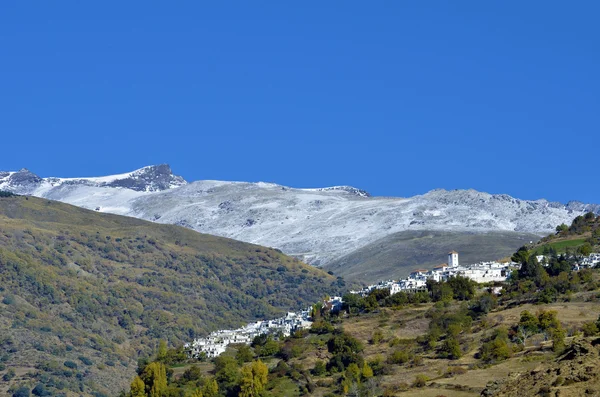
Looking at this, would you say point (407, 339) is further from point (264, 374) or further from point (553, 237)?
point (553, 237)

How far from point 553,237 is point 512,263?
47.4 ft

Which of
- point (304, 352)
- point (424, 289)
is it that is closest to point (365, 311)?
point (424, 289)

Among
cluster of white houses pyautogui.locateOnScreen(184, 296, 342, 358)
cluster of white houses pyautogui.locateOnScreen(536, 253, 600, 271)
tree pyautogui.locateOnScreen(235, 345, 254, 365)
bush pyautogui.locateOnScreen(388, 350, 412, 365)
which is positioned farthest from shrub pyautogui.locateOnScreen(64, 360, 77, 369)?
bush pyautogui.locateOnScreen(388, 350, 412, 365)

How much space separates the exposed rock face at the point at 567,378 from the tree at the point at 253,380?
58822 mm

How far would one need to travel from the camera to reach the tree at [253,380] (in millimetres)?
100250

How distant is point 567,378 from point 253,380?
213ft

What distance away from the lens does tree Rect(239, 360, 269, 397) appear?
100m

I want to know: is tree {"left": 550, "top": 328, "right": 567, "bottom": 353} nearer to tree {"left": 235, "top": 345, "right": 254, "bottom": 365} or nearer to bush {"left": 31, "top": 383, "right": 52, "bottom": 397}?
tree {"left": 235, "top": 345, "right": 254, "bottom": 365}

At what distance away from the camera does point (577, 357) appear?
40.1 m

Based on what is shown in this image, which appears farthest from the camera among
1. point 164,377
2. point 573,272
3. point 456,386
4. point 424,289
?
point 424,289

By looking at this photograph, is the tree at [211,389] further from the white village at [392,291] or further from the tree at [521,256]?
the tree at [521,256]

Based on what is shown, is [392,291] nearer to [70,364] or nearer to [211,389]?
[211,389]

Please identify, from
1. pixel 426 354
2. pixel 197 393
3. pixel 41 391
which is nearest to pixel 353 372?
pixel 426 354

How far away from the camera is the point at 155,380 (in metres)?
110
